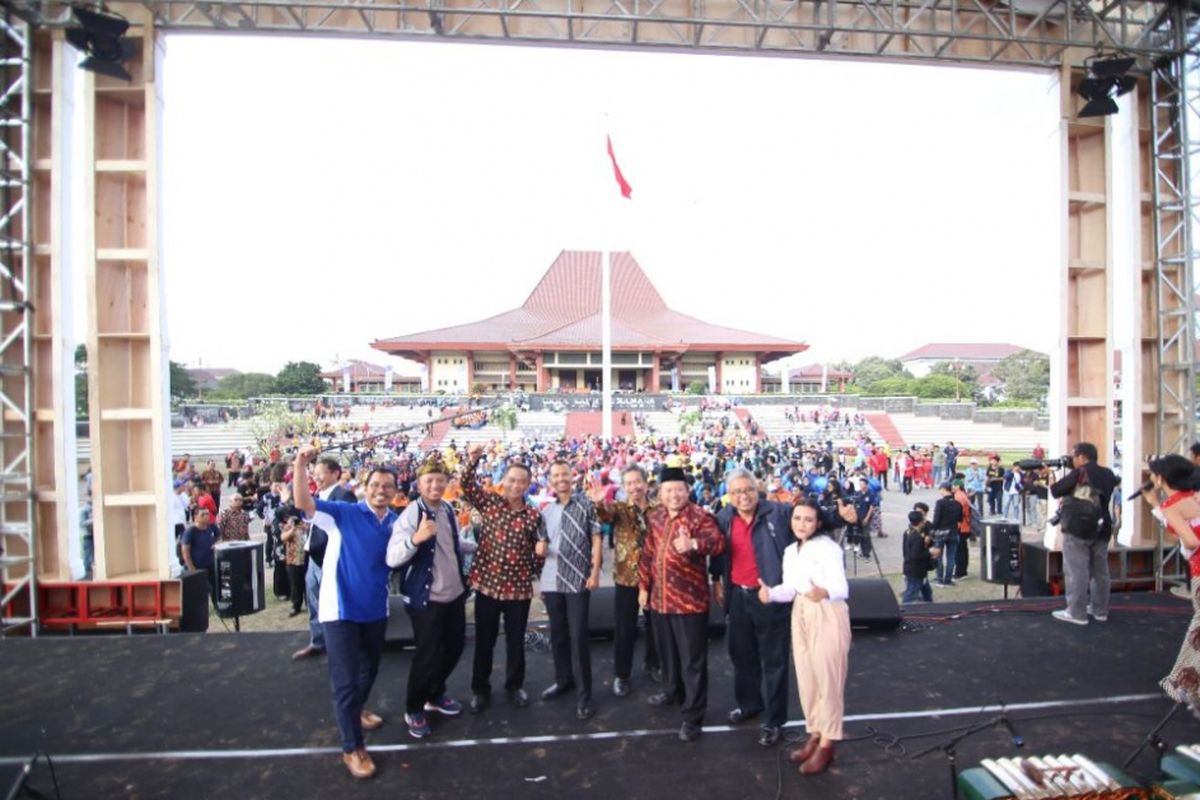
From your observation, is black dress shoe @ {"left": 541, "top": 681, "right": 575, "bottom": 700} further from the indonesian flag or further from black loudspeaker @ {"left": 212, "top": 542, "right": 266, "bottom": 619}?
the indonesian flag

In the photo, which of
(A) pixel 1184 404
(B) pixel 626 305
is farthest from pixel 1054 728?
(B) pixel 626 305

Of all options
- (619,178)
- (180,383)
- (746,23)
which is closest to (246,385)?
(180,383)

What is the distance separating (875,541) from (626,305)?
2656 centimetres

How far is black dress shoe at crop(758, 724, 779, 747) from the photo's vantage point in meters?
2.90

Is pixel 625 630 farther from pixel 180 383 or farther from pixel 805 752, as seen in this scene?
pixel 180 383

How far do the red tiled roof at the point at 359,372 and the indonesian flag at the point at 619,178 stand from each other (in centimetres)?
3735

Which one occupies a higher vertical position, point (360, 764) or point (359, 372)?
point (359, 372)

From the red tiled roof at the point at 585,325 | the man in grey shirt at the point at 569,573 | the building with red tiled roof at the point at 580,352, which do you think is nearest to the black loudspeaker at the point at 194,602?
the man in grey shirt at the point at 569,573

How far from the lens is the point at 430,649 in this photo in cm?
303

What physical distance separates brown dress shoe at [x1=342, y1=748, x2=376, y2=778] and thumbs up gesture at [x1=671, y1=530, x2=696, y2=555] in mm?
1571

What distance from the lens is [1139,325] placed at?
5574 millimetres

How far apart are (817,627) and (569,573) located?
1182 millimetres

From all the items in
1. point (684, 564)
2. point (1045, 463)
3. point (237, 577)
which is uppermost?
point (1045, 463)

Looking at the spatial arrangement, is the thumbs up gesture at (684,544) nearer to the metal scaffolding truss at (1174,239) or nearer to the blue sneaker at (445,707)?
the blue sneaker at (445,707)
